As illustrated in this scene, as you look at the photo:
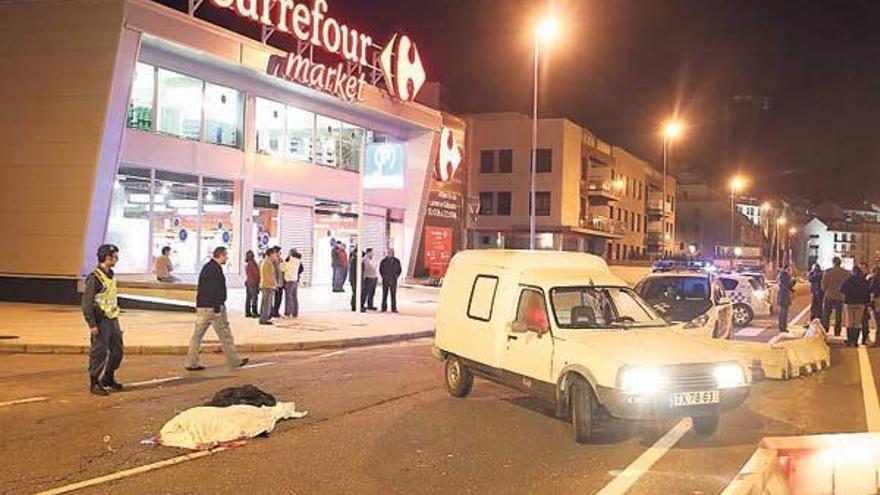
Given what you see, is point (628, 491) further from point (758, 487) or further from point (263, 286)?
point (263, 286)

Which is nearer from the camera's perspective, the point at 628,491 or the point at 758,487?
the point at 758,487

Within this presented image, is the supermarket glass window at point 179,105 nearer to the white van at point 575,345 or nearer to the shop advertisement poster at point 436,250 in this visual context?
the shop advertisement poster at point 436,250

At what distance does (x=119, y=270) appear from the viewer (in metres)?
24.5

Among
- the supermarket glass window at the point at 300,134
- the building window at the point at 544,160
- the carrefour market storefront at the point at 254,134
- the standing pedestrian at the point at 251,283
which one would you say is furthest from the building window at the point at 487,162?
the standing pedestrian at the point at 251,283

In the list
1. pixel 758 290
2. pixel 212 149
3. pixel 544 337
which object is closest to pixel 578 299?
pixel 544 337

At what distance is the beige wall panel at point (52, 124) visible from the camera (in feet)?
72.4

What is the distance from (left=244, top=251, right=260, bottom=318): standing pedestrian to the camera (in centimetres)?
2008

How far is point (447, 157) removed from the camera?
128ft

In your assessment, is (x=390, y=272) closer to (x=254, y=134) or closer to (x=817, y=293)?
(x=254, y=134)

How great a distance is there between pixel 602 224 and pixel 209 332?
5187 cm

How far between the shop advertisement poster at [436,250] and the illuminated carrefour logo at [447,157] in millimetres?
2689

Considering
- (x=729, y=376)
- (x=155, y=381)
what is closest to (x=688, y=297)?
(x=729, y=376)

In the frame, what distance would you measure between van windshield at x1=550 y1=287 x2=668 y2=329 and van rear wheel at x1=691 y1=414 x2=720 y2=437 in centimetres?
124

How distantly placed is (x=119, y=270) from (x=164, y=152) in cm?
386
